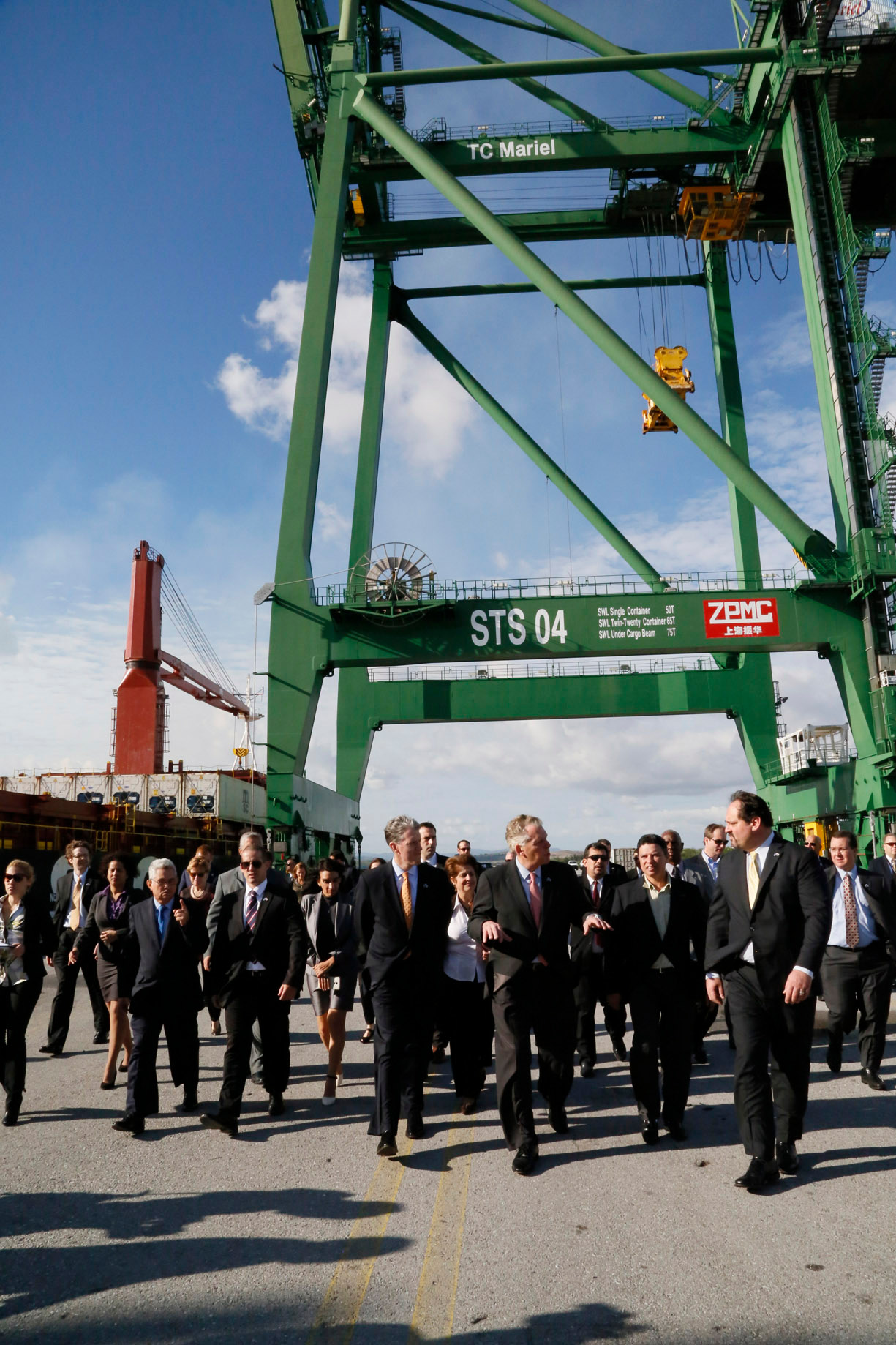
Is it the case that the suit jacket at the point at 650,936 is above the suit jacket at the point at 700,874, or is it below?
below

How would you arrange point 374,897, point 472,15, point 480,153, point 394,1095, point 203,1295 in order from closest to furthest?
point 203,1295 → point 394,1095 → point 374,897 → point 480,153 → point 472,15

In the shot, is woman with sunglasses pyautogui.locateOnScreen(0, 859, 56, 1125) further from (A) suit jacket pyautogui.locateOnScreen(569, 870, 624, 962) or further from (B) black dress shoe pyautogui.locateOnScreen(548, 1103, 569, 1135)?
(A) suit jacket pyautogui.locateOnScreen(569, 870, 624, 962)

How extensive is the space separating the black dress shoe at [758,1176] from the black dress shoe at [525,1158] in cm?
101

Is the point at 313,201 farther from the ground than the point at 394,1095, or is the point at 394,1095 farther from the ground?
the point at 313,201

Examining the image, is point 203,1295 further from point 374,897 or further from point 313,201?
point 313,201

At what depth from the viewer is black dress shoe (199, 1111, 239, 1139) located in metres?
5.62

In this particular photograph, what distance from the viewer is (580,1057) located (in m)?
7.37

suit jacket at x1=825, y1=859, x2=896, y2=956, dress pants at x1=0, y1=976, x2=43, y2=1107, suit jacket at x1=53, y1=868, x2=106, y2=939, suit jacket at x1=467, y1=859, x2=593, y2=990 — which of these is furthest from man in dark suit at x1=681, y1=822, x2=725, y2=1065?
suit jacket at x1=53, y1=868, x2=106, y2=939

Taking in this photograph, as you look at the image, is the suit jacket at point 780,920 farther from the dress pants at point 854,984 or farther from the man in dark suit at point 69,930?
the man in dark suit at point 69,930

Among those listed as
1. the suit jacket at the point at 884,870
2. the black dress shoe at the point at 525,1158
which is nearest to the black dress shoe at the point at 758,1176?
the black dress shoe at the point at 525,1158

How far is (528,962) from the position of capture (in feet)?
17.1

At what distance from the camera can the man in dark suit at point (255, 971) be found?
5777 mm

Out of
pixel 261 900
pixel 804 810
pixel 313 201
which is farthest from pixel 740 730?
pixel 261 900

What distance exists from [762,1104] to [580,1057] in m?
3.08
